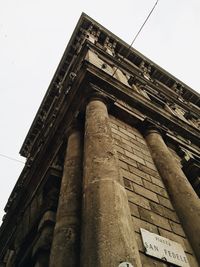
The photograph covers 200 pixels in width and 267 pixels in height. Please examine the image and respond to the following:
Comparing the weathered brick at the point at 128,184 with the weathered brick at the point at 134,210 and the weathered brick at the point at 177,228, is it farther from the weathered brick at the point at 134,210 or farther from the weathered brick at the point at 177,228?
the weathered brick at the point at 177,228

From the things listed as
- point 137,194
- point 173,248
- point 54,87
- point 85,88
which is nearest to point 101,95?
point 85,88

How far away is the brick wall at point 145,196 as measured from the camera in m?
4.05

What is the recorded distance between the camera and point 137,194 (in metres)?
4.62

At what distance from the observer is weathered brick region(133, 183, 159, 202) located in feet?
15.5

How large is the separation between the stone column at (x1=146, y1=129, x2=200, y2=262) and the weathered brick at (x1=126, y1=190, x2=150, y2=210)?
0.77m

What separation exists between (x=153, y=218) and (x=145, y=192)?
0.59 m

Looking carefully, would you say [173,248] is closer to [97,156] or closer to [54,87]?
[97,156]

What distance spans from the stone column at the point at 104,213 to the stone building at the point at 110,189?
0.01 m

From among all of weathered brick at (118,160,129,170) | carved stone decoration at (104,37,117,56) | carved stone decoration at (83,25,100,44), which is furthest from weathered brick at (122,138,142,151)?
carved stone decoration at (83,25,100,44)

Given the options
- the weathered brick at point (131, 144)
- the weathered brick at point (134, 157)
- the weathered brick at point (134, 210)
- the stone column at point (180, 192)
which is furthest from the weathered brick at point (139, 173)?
the weathered brick at point (134, 210)

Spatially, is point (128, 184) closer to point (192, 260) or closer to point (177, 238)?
point (177, 238)

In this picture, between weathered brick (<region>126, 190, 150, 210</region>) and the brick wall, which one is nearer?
the brick wall

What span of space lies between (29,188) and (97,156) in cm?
577

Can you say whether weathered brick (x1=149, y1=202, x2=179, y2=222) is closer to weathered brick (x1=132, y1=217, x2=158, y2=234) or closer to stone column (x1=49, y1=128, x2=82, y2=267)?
weathered brick (x1=132, y1=217, x2=158, y2=234)
